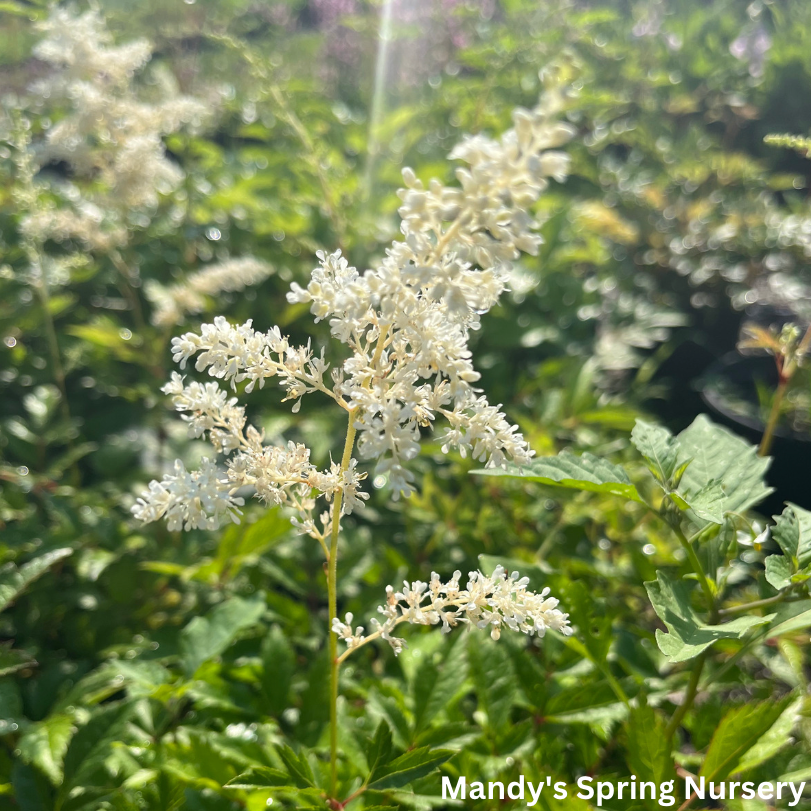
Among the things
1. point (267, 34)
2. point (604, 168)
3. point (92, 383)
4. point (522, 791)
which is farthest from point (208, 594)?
point (267, 34)

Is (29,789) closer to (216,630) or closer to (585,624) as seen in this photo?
(216,630)

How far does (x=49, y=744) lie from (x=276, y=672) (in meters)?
0.42

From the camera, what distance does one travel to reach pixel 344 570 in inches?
57.8

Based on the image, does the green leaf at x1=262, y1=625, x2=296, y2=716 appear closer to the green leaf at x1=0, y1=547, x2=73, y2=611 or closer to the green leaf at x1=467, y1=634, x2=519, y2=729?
the green leaf at x1=467, y1=634, x2=519, y2=729

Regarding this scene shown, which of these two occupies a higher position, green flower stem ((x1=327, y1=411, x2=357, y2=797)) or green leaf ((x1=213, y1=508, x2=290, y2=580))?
green flower stem ((x1=327, y1=411, x2=357, y2=797))

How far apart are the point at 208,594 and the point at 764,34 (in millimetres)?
6241

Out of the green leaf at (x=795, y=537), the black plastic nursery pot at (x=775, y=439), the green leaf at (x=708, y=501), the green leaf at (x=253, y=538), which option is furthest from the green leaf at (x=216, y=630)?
the black plastic nursery pot at (x=775, y=439)

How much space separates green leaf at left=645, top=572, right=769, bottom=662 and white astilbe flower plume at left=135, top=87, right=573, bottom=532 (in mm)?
306

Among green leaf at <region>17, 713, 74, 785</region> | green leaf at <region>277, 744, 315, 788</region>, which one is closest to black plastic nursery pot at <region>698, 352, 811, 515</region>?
green leaf at <region>277, 744, 315, 788</region>

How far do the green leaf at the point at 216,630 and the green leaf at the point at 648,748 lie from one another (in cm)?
71

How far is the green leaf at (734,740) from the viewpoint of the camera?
94 centimetres

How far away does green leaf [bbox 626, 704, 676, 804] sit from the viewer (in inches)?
36.4

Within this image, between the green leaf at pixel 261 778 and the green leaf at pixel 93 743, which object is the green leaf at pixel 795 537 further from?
the green leaf at pixel 93 743

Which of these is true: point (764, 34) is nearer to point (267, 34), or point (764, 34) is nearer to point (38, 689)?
point (267, 34)
